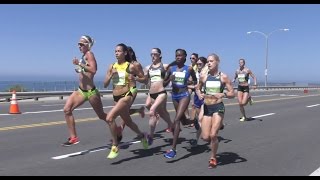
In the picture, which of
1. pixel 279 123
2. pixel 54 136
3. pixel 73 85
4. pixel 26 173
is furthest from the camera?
pixel 73 85

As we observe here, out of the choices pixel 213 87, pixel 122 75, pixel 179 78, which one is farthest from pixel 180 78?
pixel 213 87

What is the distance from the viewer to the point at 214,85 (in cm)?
766

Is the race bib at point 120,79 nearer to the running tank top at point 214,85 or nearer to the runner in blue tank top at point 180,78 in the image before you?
the runner in blue tank top at point 180,78

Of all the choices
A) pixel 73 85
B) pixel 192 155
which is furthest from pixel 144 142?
pixel 73 85

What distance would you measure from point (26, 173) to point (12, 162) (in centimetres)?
89

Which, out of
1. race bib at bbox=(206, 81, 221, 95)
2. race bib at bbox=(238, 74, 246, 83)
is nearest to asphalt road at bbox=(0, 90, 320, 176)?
race bib at bbox=(206, 81, 221, 95)

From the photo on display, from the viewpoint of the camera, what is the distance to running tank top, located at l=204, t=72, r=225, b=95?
7.64 m

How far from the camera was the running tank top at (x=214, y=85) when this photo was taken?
7.64 meters

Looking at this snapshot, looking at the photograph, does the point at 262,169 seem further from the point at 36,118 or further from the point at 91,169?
the point at 36,118

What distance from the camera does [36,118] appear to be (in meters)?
14.9

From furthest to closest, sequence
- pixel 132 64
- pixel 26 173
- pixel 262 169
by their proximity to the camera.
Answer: pixel 132 64
pixel 262 169
pixel 26 173

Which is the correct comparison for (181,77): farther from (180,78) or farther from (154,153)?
(154,153)

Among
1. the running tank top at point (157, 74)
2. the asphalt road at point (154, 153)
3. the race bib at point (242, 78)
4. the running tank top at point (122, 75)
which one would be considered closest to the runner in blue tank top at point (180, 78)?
the running tank top at point (157, 74)

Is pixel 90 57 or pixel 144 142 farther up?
pixel 90 57
